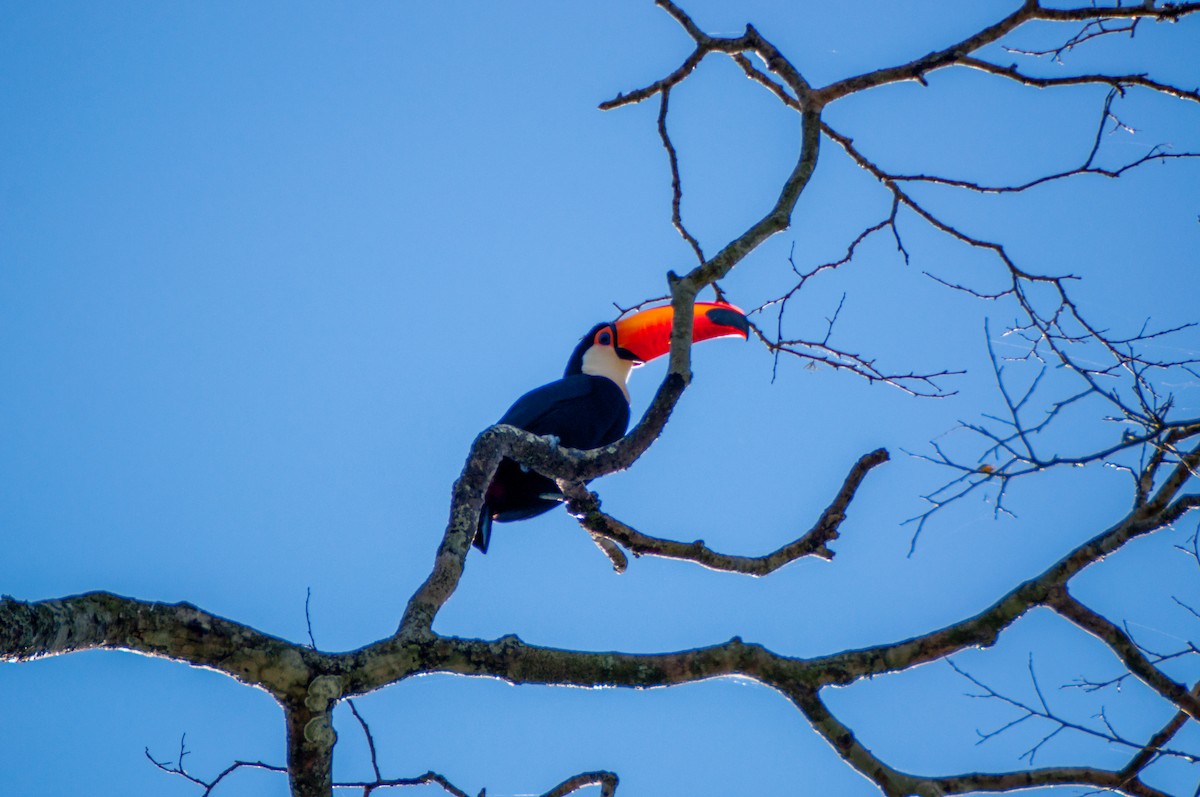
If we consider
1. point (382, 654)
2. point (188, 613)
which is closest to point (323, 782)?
point (382, 654)

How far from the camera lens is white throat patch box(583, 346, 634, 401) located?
8.52 metres

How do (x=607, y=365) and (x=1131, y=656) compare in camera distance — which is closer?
(x=1131, y=656)

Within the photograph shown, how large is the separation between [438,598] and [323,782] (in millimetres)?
699

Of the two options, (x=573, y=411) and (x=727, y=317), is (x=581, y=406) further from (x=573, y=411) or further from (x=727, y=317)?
(x=727, y=317)

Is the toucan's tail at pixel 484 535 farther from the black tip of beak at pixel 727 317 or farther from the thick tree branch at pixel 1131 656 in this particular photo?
the thick tree branch at pixel 1131 656

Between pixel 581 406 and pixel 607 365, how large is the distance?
937 mm

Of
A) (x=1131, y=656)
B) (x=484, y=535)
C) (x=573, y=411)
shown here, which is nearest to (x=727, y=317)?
(x=573, y=411)

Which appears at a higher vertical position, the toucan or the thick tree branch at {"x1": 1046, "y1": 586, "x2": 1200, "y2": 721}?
the toucan

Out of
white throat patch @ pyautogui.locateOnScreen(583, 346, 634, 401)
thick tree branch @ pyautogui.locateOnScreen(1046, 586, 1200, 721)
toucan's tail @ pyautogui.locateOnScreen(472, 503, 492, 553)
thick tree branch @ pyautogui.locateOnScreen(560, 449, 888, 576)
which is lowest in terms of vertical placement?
thick tree branch @ pyautogui.locateOnScreen(1046, 586, 1200, 721)

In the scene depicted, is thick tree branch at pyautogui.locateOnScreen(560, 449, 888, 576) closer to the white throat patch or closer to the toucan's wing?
the toucan's wing

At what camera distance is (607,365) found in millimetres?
8602

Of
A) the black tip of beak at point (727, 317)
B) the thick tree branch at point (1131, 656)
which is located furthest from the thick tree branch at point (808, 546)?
the black tip of beak at point (727, 317)

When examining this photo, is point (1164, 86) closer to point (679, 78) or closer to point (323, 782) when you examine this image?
point (679, 78)

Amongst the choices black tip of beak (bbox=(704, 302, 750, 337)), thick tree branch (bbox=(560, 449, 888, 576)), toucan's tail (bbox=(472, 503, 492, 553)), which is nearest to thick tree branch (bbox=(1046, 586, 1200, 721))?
thick tree branch (bbox=(560, 449, 888, 576))
